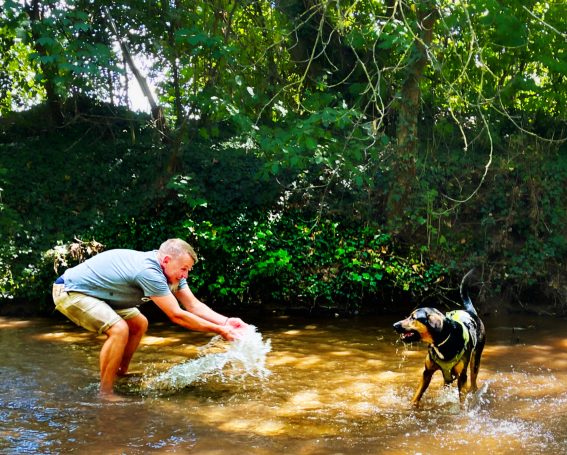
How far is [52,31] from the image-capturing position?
7.89 meters

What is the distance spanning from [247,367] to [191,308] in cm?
120

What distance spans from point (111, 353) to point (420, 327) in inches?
109

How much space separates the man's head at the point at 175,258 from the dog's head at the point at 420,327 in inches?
77.1

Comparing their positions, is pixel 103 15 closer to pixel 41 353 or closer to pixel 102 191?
pixel 102 191

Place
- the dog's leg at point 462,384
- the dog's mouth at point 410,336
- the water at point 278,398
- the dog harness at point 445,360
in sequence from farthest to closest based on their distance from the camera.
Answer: the dog's leg at point 462,384 → the dog harness at point 445,360 → the dog's mouth at point 410,336 → the water at point 278,398

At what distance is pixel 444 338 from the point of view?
16.3 feet

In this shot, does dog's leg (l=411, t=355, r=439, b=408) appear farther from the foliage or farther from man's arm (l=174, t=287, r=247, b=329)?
the foliage

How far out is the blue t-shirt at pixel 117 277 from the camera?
548 centimetres

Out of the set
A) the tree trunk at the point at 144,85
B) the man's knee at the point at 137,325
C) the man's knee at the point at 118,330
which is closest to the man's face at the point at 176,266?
the man's knee at the point at 118,330

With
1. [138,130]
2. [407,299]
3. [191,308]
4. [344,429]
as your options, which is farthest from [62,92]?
[344,429]

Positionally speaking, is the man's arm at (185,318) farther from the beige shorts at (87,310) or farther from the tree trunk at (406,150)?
the tree trunk at (406,150)

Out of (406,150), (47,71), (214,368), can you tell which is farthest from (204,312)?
(47,71)

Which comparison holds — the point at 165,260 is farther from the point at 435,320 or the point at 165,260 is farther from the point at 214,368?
the point at 435,320

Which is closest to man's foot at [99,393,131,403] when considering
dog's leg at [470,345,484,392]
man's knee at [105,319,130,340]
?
man's knee at [105,319,130,340]
